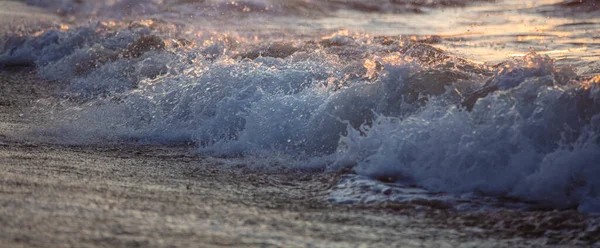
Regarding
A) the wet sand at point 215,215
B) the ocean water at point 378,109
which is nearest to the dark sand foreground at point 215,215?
the wet sand at point 215,215

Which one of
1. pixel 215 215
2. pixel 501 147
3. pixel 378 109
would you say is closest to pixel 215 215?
pixel 215 215

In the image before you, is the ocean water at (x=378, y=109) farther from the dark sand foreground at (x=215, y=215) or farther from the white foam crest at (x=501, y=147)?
the dark sand foreground at (x=215, y=215)

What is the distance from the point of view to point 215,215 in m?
4.29

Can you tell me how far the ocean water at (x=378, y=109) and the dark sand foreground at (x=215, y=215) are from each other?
0.95 ft

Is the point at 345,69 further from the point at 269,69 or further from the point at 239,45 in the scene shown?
the point at 239,45

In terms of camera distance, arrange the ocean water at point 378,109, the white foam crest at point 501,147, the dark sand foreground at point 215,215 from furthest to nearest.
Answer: the ocean water at point 378,109
the white foam crest at point 501,147
the dark sand foreground at point 215,215

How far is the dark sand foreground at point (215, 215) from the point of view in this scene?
3.79 meters

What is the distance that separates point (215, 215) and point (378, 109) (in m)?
2.47

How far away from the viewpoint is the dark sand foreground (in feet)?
12.4

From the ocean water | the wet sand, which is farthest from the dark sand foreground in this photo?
the ocean water

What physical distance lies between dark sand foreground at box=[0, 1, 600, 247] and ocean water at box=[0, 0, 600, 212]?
0.95 feet

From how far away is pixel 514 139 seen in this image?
5211mm

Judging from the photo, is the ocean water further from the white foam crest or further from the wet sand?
the wet sand

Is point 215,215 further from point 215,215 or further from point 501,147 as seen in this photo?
point 501,147
